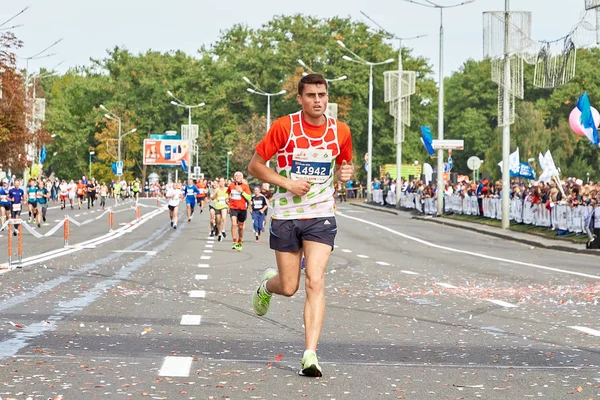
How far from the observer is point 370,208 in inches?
2734

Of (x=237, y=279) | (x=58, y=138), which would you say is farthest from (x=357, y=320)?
(x=58, y=138)

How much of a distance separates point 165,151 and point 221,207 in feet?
274

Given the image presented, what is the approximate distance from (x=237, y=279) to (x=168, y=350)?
8133 mm

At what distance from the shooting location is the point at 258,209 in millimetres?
30750

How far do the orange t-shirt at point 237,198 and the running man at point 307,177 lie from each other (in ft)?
65.4

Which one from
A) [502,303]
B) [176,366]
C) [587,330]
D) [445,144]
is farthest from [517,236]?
[176,366]

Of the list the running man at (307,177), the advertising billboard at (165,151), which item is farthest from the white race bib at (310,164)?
the advertising billboard at (165,151)

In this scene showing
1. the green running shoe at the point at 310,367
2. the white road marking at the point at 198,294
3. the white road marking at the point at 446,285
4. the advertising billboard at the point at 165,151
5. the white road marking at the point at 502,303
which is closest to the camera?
the green running shoe at the point at 310,367

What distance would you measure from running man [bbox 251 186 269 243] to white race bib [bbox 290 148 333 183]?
887 inches

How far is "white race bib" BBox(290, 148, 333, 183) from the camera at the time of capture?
7.96 metres

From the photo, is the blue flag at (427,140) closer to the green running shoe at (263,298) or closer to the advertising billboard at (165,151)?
the green running shoe at (263,298)

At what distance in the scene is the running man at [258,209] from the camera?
30562mm

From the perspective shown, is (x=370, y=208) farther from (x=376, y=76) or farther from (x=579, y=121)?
(x=579, y=121)

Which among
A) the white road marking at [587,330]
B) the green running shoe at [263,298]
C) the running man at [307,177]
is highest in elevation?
the running man at [307,177]
